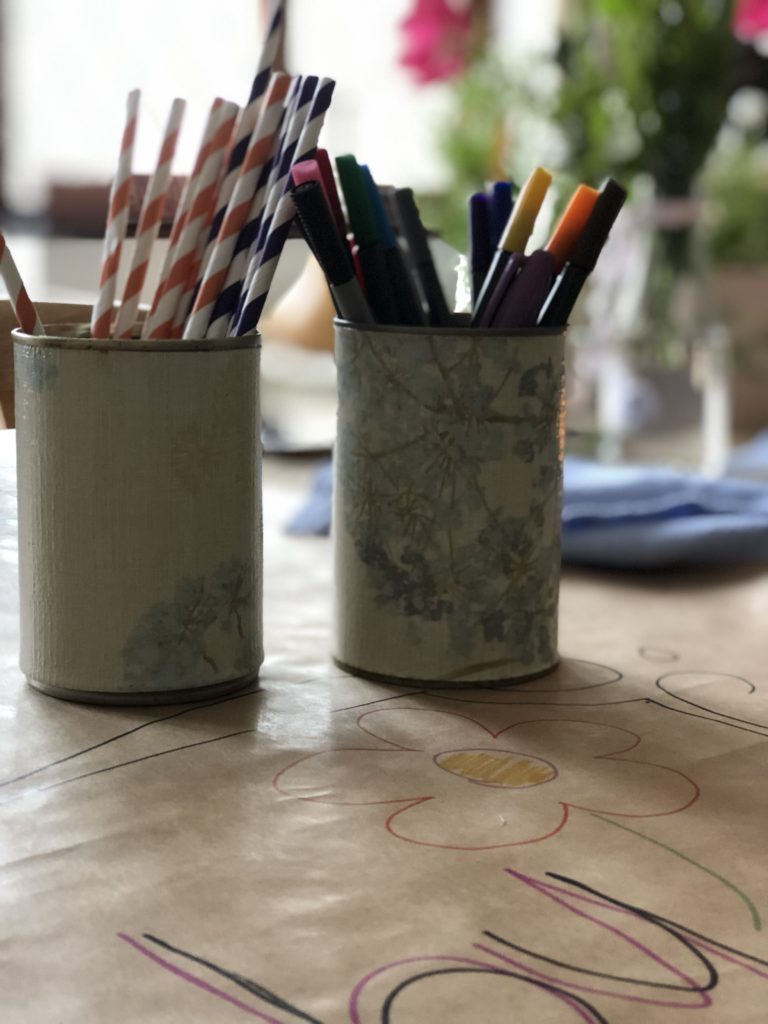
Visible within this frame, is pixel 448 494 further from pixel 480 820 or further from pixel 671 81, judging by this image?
pixel 671 81

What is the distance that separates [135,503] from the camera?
411mm

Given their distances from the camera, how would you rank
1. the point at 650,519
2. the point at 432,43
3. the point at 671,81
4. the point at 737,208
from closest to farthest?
1. the point at 650,519
2. the point at 671,81
3. the point at 737,208
4. the point at 432,43

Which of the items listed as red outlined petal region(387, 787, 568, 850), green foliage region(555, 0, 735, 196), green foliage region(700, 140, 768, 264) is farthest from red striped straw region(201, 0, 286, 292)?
green foliage region(700, 140, 768, 264)

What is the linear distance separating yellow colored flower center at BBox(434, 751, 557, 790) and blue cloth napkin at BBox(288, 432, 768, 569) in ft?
0.89

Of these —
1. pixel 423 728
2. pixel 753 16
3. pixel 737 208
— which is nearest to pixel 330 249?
pixel 423 728

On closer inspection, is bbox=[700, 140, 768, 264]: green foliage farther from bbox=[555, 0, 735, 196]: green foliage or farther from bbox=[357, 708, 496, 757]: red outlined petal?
bbox=[357, 708, 496, 757]: red outlined petal

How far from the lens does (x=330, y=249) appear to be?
1.41ft

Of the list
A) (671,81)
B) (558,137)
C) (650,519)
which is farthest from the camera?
(558,137)

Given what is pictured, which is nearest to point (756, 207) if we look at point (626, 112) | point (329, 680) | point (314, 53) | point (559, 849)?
point (626, 112)

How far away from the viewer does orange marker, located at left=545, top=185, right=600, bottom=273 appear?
17.5 inches

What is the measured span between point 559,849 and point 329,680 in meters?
0.16

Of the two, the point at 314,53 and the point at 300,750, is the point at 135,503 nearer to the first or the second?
the point at 300,750

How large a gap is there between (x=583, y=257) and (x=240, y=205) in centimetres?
12

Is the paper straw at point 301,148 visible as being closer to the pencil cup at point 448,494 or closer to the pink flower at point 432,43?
the pencil cup at point 448,494
